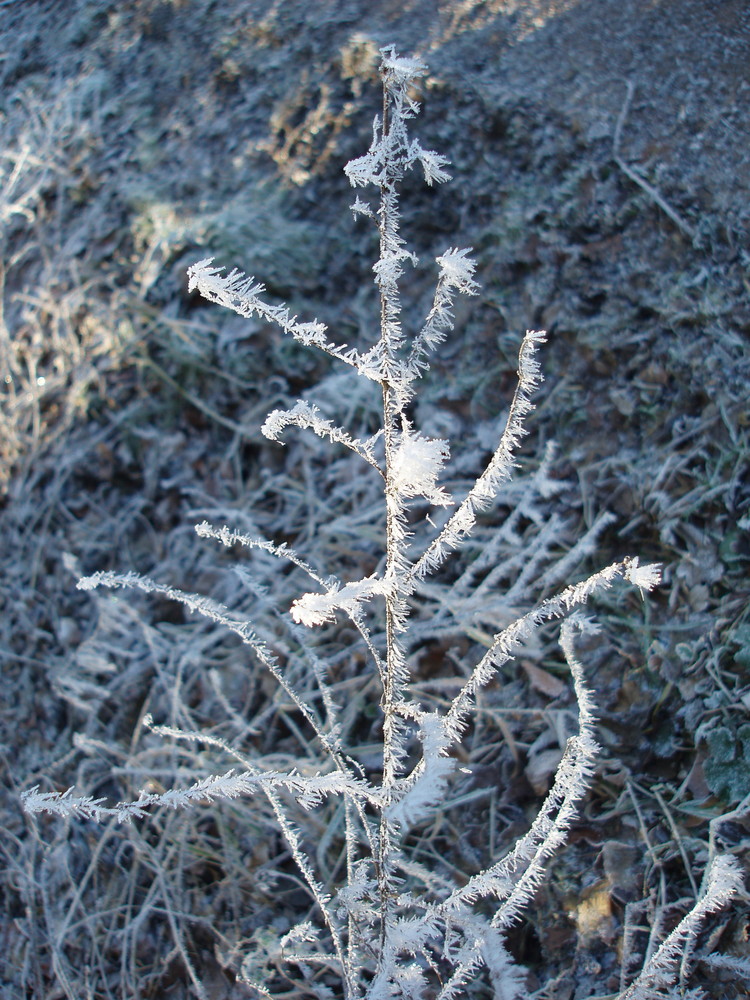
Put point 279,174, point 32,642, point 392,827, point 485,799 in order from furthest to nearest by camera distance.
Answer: point 279,174
point 32,642
point 485,799
point 392,827

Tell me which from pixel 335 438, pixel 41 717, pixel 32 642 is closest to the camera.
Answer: pixel 335 438

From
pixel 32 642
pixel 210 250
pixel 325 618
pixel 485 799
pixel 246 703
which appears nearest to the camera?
pixel 325 618

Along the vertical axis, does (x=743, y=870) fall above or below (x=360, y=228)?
below

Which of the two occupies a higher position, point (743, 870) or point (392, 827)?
point (392, 827)

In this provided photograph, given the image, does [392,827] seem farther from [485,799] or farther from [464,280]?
[464,280]

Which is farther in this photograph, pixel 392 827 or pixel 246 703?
pixel 246 703

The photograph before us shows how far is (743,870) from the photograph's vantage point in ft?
3.57

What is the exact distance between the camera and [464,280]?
0.80m

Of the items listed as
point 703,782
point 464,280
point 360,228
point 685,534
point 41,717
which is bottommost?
point 41,717

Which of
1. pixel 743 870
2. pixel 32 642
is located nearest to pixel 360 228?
pixel 32 642

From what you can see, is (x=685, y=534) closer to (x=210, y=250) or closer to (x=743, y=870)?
(x=743, y=870)

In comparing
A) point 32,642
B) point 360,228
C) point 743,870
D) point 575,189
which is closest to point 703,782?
point 743,870

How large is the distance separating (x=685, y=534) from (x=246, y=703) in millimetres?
1012

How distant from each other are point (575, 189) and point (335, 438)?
140cm
